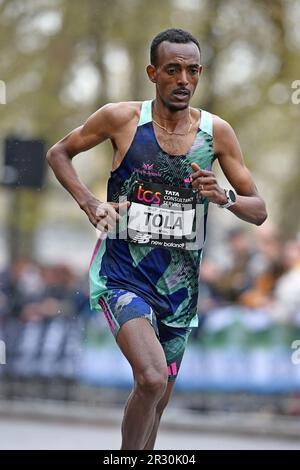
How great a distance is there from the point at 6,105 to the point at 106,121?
12.7m

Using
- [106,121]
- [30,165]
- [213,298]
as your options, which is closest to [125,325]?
[106,121]

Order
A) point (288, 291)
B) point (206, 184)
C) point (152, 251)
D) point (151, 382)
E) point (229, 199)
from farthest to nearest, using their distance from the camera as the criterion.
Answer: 1. point (288, 291)
2. point (152, 251)
3. point (229, 199)
4. point (206, 184)
5. point (151, 382)

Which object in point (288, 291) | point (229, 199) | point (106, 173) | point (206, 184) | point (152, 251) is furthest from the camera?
point (106, 173)

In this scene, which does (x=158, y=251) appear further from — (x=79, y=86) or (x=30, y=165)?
(x=79, y=86)

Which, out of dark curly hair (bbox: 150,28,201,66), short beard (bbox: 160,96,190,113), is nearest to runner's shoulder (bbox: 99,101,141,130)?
short beard (bbox: 160,96,190,113)

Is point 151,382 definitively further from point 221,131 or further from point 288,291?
point 288,291

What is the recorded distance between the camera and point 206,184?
6480 mm

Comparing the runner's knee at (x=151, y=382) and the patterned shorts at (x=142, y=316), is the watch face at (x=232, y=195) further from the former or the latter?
the runner's knee at (x=151, y=382)

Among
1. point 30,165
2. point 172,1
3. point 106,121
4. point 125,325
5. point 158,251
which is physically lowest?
point 125,325

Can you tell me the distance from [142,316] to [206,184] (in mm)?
802

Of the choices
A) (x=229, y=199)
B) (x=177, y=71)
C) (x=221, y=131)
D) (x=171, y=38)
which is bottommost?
(x=229, y=199)

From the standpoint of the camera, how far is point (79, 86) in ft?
64.7

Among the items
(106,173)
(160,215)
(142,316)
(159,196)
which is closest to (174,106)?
(159,196)

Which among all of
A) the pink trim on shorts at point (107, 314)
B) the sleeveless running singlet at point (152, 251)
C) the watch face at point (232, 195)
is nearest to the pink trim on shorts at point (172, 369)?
the sleeveless running singlet at point (152, 251)
